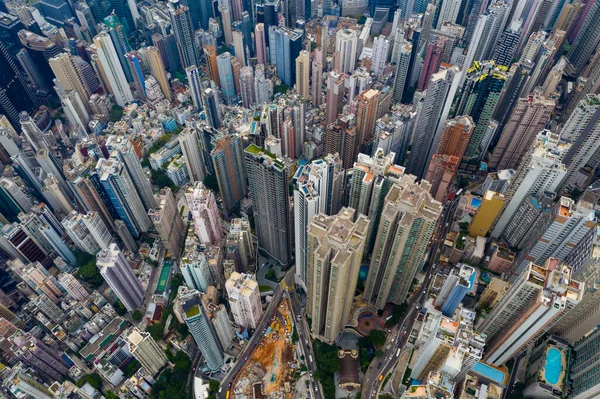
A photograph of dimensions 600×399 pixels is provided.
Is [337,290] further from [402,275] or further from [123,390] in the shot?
[123,390]

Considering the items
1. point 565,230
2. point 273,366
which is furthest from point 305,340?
point 565,230

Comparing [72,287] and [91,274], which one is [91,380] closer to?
[72,287]

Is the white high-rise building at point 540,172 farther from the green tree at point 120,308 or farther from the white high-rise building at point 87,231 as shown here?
the white high-rise building at point 87,231


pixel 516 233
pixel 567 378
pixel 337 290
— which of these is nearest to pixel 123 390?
pixel 337 290

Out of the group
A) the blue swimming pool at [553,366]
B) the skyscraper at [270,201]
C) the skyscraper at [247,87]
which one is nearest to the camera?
the blue swimming pool at [553,366]

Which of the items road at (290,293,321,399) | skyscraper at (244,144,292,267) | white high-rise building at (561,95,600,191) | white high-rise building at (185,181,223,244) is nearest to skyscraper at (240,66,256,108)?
white high-rise building at (185,181,223,244)

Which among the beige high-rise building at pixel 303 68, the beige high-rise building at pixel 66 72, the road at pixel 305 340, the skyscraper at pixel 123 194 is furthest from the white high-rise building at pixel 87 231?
the beige high-rise building at pixel 303 68
